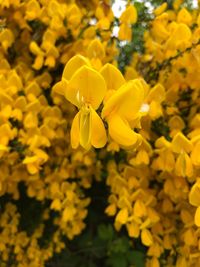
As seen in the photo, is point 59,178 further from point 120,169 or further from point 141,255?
point 141,255

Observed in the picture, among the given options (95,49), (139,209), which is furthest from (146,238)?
(95,49)

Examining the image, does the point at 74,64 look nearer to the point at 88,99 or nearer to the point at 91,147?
the point at 88,99

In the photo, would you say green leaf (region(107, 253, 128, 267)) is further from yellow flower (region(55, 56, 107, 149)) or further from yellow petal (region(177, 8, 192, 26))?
yellow flower (region(55, 56, 107, 149))

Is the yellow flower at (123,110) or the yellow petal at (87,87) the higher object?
the yellow petal at (87,87)

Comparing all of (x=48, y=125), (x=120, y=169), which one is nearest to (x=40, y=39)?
(x=48, y=125)

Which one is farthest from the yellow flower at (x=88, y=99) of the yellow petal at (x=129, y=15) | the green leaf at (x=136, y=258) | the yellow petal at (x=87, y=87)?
the green leaf at (x=136, y=258)

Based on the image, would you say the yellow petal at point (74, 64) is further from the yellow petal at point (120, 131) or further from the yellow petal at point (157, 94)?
the yellow petal at point (157, 94)

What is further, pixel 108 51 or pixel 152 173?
pixel 108 51
